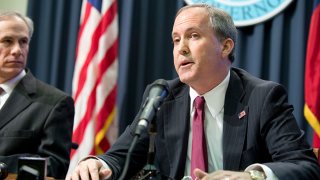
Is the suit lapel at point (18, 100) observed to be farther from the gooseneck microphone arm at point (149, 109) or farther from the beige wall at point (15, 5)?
the beige wall at point (15, 5)

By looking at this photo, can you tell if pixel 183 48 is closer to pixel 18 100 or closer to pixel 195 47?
pixel 195 47

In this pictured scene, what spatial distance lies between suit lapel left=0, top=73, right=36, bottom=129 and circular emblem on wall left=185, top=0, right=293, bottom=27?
149 cm

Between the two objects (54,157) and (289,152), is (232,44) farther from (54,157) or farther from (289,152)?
(54,157)

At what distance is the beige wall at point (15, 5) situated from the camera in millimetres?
4875

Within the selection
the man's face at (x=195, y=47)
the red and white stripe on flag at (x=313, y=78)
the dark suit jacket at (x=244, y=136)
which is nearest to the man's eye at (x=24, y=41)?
the dark suit jacket at (x=244, y=136)

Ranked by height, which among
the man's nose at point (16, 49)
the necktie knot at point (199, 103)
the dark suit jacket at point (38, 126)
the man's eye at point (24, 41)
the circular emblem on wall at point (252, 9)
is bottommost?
the dark suit jacket at point (38, 126)

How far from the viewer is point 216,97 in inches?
95.1

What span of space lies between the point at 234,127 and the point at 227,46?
0.45m


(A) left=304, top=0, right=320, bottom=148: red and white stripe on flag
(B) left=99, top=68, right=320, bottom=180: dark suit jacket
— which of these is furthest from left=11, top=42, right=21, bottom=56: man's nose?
(A) left=304, top=0, right=320, bottom=148: red and white stripe on flag

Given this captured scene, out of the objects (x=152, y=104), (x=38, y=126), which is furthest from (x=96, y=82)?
(x=152, y=104)

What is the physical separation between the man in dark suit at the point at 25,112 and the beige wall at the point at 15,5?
5.48 ft

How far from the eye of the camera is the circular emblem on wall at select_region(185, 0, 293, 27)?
3.73m

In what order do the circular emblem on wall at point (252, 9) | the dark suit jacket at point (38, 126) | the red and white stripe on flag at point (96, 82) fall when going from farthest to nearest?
1. the red and white stripe on flag at point (96, 82)
2. the circular emblem on wall at point (252, 9)
3. the dark suit jacket at point (38, 126)

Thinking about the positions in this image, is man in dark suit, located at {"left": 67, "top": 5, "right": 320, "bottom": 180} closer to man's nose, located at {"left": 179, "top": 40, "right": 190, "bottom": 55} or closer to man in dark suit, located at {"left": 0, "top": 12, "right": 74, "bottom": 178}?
man's nose, located at {"left": 179, "top": 40, "right": 190, "bottom": 55}
